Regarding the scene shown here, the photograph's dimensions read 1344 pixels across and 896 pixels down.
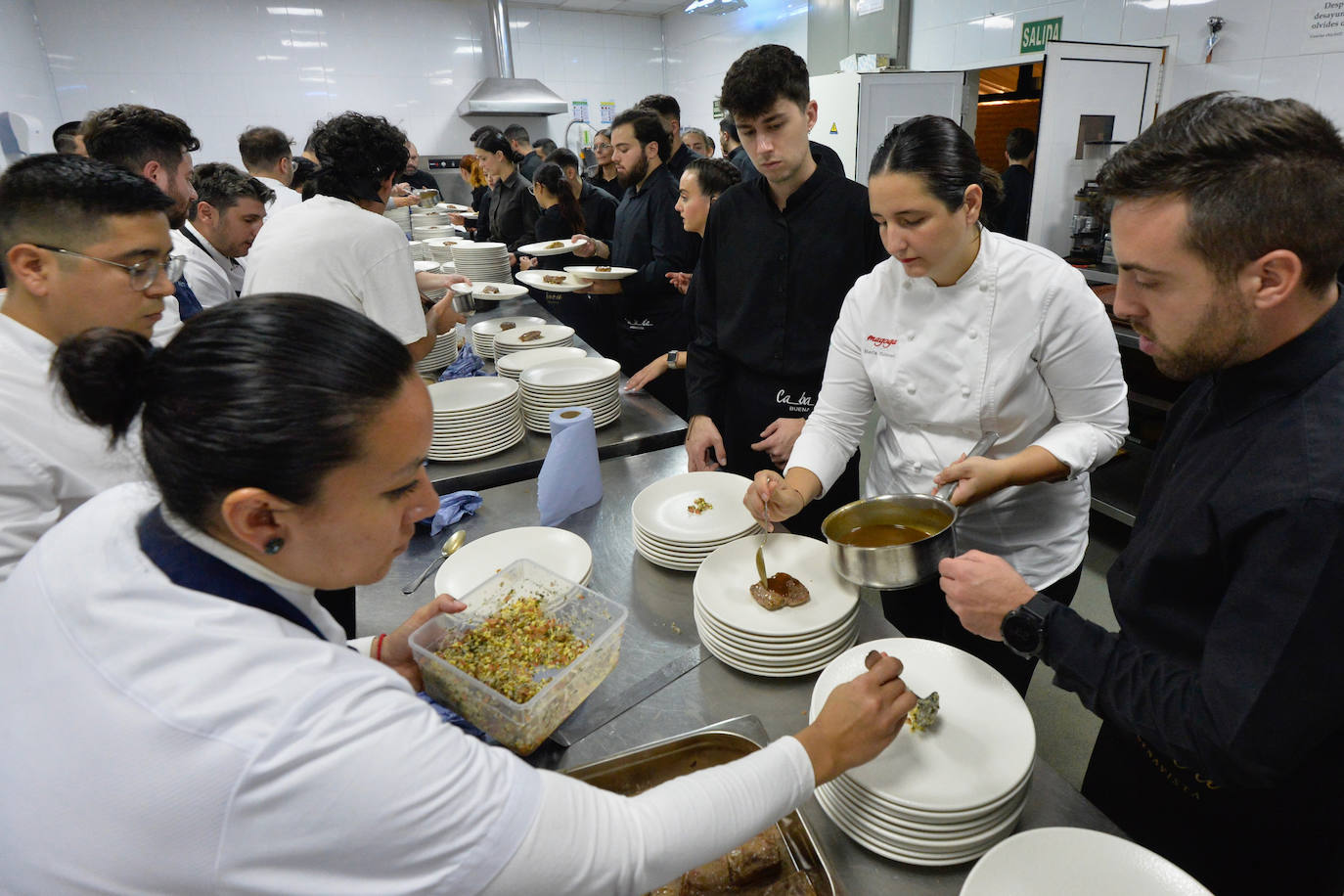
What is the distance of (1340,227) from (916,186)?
0.75m

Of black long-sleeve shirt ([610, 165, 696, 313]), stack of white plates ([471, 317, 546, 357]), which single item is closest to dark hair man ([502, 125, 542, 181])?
black long-sleeve shirt ([610, 165, 696, 313])

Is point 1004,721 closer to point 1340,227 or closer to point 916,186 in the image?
point 1340,227

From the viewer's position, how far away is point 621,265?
4.12m

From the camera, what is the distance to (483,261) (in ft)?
15.3

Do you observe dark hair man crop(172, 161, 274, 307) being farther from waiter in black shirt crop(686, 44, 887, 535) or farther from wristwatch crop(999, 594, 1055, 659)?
wristwatch crop(999, 594, 1055, 659)

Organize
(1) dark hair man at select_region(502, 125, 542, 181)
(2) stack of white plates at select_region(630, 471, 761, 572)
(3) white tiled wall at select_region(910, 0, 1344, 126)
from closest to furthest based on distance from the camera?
(2) stack of white plates at select_region(630, 471, 761, 572) < (3) white tiled wall at select_region(910, 0, 1344, 126) < (1) dark hair man at select_region(502, 125, 542, 181)

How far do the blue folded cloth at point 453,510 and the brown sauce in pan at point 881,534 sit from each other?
1.02m

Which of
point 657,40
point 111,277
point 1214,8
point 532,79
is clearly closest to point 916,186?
point 111,277

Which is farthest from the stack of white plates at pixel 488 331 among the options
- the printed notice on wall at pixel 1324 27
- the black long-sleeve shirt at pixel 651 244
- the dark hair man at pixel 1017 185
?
the printed notice on wall at pixel 1324 27

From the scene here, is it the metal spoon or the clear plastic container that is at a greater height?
the clear plastic container

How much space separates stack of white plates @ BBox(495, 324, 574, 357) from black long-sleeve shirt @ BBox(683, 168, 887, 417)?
1.01m

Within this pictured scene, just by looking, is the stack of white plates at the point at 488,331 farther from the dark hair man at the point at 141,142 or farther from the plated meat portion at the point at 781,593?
the plated meat portion at the point at 781,593

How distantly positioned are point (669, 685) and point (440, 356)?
2400 millimetres

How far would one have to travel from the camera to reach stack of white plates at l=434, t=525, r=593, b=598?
1548mm
